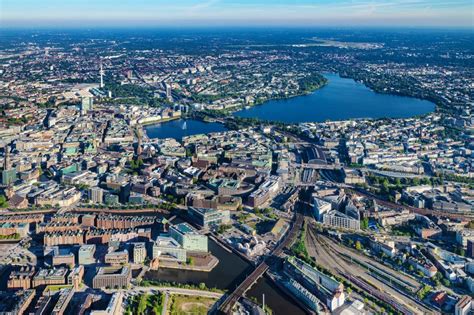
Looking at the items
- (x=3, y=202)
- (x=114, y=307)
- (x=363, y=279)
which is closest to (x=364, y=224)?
(x=363, y=279)

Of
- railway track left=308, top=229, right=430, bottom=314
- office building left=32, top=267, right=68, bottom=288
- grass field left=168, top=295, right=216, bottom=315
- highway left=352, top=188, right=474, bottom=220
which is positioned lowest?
grass field left=168, top=295, right=216, bottom=315

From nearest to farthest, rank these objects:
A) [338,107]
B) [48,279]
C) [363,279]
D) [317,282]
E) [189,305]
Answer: [189,305] → [48,279] → [317,282] → [363,279] → [338,107]

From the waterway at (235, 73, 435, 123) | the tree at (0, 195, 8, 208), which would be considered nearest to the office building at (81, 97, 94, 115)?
the waterway at (235, 73, 435, 123)

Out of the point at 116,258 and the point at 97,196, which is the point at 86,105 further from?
the point at 116,258

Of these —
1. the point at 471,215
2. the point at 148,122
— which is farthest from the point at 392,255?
the point at 148,122

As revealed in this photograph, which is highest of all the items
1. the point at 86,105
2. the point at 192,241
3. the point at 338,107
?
the point at 338,107

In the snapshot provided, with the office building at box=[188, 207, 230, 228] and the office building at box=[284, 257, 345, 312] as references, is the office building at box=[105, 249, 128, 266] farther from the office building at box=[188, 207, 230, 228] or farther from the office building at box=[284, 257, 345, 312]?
the office building at box=[284, 257, 345, 312]
